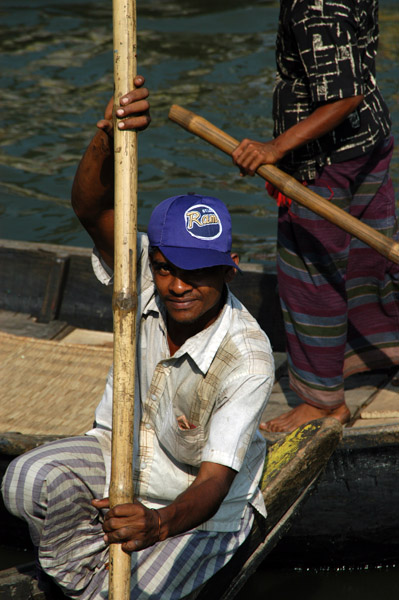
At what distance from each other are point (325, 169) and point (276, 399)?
1.13 m

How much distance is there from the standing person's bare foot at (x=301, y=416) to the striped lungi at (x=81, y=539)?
1173 millimetres

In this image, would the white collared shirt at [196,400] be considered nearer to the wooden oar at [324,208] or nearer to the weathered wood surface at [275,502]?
the weathered wood surface at [275,502]

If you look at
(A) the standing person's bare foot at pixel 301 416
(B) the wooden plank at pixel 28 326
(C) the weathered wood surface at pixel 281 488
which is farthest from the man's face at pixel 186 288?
(B) the wooden plank at pixel 28 326

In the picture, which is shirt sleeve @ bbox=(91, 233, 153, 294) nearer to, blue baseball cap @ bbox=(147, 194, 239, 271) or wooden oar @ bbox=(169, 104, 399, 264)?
blue baseball cap @ bbox=(147, 194, 239, 271)

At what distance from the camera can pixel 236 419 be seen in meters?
2.13

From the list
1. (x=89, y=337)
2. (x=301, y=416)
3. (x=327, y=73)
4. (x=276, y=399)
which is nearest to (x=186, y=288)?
(x=327, y=73)

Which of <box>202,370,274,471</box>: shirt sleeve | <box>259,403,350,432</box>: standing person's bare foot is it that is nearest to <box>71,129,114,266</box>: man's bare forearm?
<box>202,370,274,471</box>: shirt sleeve

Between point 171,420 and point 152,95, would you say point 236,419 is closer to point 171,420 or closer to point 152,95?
point 171,420

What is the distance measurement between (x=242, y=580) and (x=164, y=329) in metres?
0.78

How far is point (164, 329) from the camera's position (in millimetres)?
2369

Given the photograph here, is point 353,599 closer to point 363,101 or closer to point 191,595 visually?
point 191,595

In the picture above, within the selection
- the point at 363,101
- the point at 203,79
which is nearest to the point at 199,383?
the point at 363,101

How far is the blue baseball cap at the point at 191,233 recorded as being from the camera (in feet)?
7.13

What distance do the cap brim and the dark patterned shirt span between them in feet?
3.63
